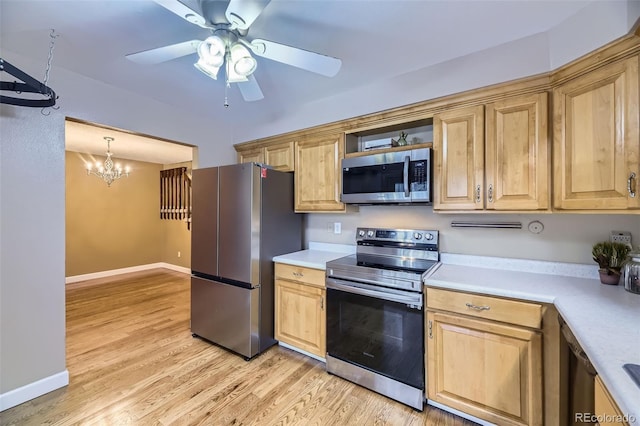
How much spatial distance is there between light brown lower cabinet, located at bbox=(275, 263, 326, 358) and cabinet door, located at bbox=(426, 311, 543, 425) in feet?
2.91

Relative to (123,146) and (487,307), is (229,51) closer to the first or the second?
(487,307)

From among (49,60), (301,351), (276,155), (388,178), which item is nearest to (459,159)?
(388,178)

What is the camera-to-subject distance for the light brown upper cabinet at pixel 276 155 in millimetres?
2883

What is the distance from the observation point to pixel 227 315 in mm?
2492

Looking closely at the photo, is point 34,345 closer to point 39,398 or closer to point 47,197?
point 39,398

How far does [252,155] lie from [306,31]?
1854mm

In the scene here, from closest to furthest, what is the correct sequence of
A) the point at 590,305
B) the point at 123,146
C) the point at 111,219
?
the point at 590,305 < the point at 123,146 < the point at 111,219

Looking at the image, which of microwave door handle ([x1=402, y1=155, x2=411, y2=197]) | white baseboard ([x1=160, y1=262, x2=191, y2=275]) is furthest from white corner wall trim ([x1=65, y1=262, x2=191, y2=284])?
microwave door handle ([x1=402, y1=155, x2=411, y2=197])

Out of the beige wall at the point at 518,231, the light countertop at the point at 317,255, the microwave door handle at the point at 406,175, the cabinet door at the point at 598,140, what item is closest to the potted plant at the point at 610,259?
the beige wall at the point at 518,231

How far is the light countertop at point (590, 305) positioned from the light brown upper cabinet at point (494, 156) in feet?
1.55

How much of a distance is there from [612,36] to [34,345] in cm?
399

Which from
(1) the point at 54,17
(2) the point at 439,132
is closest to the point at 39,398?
(1) the point at 54,17

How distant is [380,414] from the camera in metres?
1.75

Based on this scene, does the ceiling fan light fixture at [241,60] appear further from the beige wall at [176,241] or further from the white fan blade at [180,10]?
the beige wall at [176,241]
